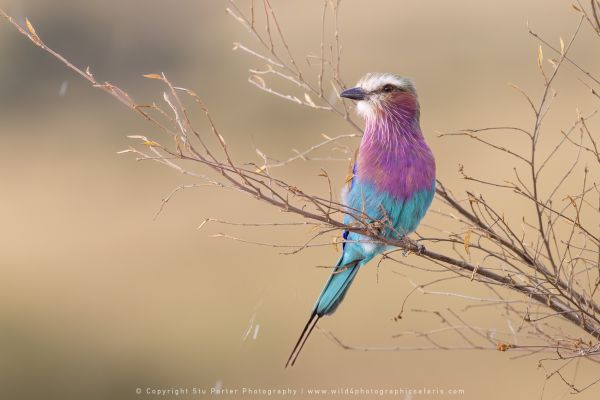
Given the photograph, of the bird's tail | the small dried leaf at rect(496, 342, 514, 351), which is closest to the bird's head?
the bird's tail

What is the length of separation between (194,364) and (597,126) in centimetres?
551

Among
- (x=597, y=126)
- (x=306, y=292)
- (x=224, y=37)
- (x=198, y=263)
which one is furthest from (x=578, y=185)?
(x=224, y=37)

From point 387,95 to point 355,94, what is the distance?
0.48 ft

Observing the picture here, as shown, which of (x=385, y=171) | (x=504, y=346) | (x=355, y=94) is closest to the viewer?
(x=504, y=346)

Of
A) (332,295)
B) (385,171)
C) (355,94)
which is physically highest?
(355,94)

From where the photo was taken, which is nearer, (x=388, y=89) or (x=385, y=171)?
(x=385, y=171)

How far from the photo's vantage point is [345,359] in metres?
8.53

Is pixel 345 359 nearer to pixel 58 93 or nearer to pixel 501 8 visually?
pixel 501 8

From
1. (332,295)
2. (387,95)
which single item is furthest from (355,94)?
(332,295)

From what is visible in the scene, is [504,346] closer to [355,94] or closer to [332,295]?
[332,295]

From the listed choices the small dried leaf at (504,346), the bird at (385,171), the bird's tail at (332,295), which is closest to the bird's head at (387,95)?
the bird at (385,171)

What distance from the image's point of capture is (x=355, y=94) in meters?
3.52

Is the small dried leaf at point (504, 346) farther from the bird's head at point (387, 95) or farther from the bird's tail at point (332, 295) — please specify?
the bird's head at point (387, 95)

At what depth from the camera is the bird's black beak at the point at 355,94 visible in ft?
11.4
